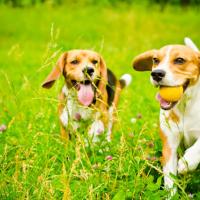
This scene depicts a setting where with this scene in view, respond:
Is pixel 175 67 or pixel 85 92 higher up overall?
pixel 175 67

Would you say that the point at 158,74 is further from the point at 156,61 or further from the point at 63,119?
the point at 63,119

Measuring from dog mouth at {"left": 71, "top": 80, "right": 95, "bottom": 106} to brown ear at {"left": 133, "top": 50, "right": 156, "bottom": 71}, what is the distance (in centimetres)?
75

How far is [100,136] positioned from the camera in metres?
5.67

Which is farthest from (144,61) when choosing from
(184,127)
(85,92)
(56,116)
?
(56,116)

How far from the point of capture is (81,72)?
6.29m

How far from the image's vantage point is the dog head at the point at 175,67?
4.75 metres

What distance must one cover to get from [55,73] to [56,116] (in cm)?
53

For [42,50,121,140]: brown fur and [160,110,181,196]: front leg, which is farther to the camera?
[42,50,121,140]: brown fur

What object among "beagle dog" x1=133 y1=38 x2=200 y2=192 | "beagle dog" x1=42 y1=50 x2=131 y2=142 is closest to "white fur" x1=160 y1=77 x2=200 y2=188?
"beagle dog" x1=133 y1=38 x2=200 y2=192

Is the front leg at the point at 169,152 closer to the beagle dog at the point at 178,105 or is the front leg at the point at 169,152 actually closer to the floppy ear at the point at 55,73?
the beagle dog at the point at 178,105

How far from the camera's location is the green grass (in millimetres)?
4539

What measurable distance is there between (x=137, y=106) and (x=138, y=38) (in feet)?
29.6

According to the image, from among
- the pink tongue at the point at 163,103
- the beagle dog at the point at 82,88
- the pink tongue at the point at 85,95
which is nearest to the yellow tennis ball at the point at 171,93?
the pink tongue at the point at 163,103

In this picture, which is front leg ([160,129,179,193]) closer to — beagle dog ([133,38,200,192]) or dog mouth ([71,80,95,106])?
beagle dog ([133,38,200,192])
